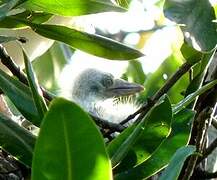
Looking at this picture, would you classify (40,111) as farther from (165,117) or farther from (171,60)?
(171,60)

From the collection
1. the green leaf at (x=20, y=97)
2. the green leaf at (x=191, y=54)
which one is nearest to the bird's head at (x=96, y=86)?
the green leaf at (x=191, y=54)

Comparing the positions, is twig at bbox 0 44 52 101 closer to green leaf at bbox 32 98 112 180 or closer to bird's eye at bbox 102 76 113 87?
green leaf at bbox 32 98 112 180

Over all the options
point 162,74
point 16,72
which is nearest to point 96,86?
point 162,74

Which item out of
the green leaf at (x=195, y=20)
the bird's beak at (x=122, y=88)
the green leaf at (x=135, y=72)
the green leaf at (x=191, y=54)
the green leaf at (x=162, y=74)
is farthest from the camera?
the green leaf at (x=135, y=72)

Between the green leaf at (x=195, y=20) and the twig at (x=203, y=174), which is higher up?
the green leaf at (x=195, y=20)

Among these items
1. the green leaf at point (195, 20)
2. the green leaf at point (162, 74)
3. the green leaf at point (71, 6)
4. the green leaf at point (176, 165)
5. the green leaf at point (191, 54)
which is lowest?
the green leaf at point (162, 74)

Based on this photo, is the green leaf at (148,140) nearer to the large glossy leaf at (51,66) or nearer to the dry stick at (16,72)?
the dry stick at (16,72)
